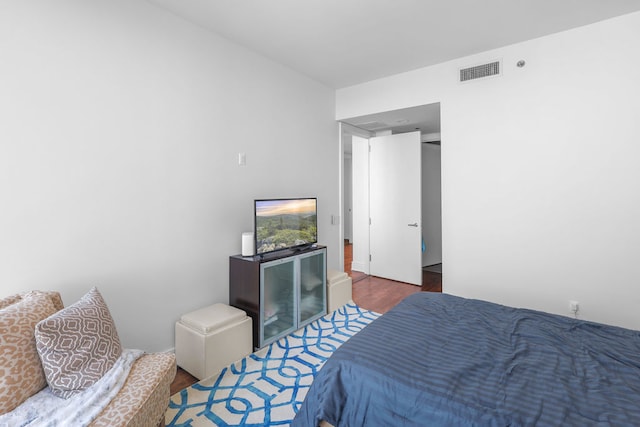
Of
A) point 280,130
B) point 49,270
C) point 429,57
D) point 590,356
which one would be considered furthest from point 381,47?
point 49,270

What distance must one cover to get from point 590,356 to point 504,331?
384 millimetres


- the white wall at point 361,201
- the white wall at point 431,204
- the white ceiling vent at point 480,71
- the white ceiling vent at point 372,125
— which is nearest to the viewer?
the white ceiling vent at point 480,71

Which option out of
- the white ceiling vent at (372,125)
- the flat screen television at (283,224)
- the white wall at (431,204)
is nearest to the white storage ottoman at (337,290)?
the flat screen television at (283,224)

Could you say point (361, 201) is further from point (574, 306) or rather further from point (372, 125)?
point (574, 306)

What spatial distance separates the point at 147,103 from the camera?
7.57ft

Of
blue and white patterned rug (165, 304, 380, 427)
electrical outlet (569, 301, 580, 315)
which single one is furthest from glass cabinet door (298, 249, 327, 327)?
electrical outlet (569, 301, 580, 315)

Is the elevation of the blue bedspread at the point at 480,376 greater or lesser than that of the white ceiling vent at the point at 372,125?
lesser

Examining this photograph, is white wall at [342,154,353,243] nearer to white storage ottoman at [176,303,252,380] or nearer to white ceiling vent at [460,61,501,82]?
white ceiling vent at [460,61,501,82]

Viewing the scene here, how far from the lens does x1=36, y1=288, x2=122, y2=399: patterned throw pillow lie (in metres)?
1.39

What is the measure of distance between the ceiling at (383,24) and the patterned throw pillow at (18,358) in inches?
89.3

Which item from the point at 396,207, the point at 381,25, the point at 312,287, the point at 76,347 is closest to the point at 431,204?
the point at 396,207

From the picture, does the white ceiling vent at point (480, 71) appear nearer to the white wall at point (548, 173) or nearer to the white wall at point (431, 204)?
the white wall at point (548, 173)

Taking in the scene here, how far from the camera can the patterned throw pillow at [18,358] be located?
4.27 ft

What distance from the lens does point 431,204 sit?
18.0 feet
